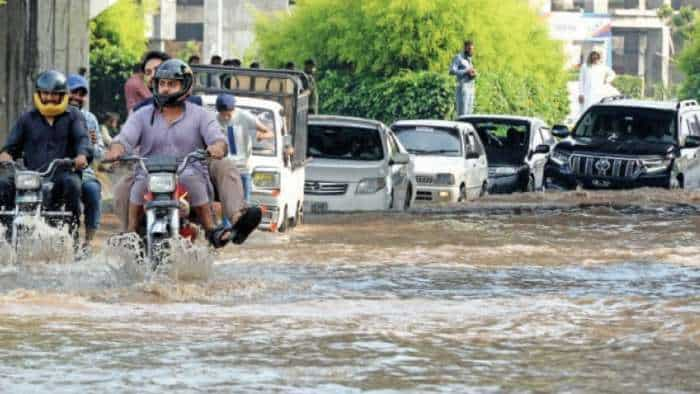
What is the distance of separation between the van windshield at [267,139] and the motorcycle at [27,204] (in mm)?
6133

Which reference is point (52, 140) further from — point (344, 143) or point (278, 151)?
point (344, 143)

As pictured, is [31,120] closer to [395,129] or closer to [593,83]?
[395,129]

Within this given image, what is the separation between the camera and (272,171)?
2061 cm

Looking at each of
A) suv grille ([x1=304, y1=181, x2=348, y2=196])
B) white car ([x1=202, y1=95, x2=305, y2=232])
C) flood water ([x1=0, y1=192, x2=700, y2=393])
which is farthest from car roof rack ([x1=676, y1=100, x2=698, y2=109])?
flood water ([x1=0, y1=192, x2=700, y2=393])

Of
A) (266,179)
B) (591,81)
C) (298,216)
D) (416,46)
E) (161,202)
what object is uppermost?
(416,46)

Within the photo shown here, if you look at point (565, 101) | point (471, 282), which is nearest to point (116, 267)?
point (471, 282)

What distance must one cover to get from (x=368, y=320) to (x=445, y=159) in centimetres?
1677


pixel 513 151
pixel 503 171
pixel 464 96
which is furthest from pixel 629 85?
pixel 503 171

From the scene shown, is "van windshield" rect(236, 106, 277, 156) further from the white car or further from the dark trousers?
the dark trousers

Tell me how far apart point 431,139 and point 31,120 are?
1520 centimetres

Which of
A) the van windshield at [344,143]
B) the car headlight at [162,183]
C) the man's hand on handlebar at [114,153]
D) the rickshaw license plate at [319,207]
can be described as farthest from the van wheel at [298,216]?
the car headlight at [162,183]

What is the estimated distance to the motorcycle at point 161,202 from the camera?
1283cm

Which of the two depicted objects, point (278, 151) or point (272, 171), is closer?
point (272, 171)

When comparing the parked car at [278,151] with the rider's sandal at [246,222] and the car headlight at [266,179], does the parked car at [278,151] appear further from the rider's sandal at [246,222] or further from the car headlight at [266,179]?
the rider's sandal at [246,222]
